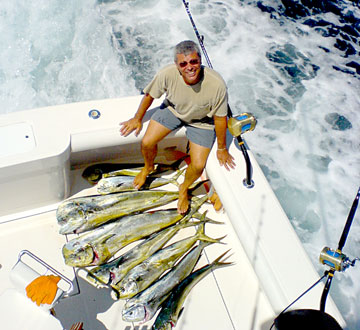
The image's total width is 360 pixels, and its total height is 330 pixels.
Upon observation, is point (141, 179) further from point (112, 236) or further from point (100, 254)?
point (100, 254)

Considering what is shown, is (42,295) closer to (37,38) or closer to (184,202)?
(184,202)

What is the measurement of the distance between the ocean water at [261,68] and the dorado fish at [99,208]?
5.96ft

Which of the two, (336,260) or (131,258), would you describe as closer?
(336,260)

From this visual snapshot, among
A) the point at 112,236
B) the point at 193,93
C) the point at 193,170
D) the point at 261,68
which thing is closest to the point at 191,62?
the point at 193,93

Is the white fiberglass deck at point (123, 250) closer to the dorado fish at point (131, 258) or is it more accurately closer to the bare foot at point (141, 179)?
the dorado fish at point (131, 258)

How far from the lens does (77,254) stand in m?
2.83

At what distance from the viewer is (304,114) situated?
5.34m

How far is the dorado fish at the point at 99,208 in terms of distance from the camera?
297 cm

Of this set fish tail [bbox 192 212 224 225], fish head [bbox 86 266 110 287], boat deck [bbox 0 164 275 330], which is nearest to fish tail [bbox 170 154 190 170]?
fish tail [bbox 192 212 224 225]

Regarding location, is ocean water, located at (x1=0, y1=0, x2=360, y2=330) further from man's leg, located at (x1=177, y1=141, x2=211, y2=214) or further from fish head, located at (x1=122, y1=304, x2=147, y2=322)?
fish head, located at (x1=122, y1=304, x2=147, y2=322)

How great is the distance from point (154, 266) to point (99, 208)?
1.83ft

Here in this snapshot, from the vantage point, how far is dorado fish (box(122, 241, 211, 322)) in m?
2.63

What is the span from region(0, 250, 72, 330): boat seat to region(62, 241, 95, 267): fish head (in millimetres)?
598

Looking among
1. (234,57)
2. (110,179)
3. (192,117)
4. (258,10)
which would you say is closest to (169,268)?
(110,179)
